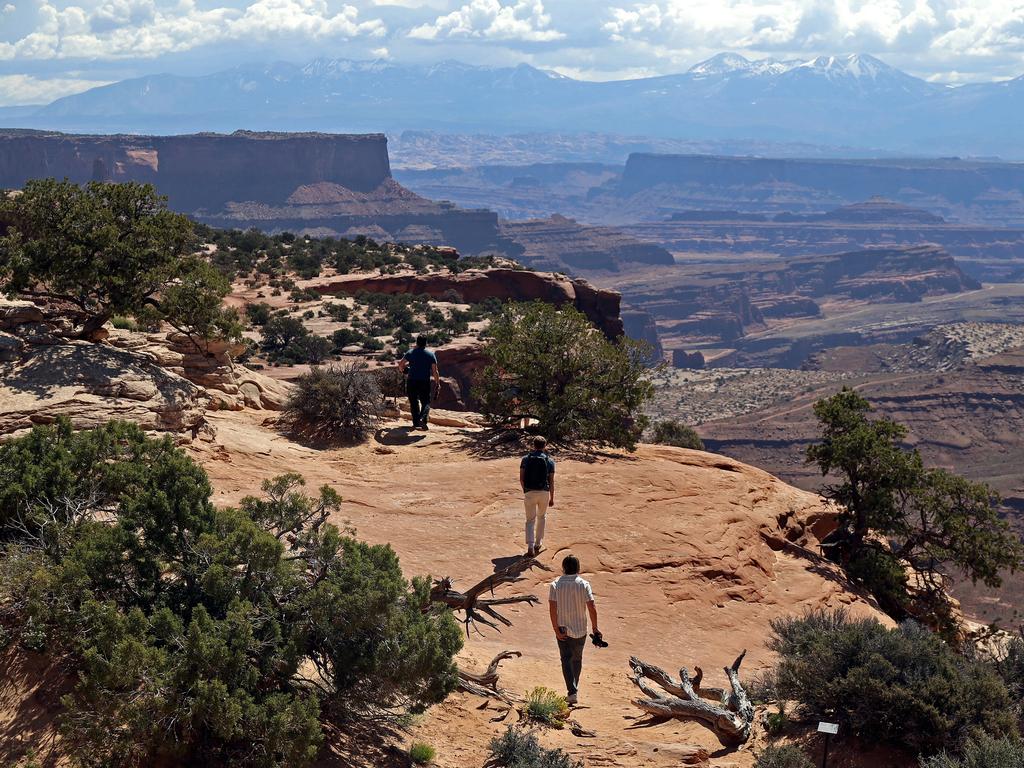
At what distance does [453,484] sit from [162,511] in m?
8.39

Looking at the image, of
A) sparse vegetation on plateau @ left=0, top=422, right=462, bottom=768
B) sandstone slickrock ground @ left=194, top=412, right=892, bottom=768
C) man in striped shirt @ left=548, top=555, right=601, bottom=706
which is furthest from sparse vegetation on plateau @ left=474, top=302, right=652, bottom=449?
sparse vegetation on plateau @ left=0, top=422, right=462, bottom=768

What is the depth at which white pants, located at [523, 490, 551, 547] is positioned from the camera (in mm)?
13469

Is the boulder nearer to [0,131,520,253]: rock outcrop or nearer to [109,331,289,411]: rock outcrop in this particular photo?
[109,331,289,411]: rock outcrop

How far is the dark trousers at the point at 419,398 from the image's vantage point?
1952 centimetres

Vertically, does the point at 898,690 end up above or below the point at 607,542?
above

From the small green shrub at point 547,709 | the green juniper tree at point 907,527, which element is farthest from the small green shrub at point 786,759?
the green juniper tree at point 907,527

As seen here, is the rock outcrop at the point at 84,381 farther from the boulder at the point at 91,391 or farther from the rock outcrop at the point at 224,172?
the rock outcrop at the point at 224,172

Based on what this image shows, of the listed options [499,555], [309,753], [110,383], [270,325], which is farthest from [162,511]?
[270,325]

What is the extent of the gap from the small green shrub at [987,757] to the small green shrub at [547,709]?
129 inches

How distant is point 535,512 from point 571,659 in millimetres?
3468

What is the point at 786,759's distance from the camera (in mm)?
8641

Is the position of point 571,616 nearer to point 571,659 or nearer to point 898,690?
point 571,659


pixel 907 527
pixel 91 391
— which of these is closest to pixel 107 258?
pixel 91 391

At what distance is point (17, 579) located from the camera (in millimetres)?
8359
